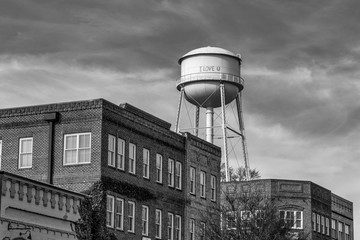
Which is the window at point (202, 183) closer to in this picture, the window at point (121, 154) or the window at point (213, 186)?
the window at point (213, 186)

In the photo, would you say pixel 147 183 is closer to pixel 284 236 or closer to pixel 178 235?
pixel 178 235

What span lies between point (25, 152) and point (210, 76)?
3047 cm

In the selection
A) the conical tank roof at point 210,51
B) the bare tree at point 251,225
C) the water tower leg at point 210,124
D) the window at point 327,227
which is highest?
the conical tank roof at point 210,51

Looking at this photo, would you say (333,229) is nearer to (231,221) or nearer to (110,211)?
(231,221)

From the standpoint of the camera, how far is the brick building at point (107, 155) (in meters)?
52.6

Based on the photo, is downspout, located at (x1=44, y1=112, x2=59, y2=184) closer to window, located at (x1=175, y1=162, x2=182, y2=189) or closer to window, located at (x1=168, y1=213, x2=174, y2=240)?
window, located at (x1=168, y1=213, x2=174, y2=240)

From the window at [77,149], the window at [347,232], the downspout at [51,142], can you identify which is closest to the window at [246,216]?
the window at [77,149]

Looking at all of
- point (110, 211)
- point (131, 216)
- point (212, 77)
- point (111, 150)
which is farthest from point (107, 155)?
point (212, 77)

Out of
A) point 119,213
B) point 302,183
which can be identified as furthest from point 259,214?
point 302,183

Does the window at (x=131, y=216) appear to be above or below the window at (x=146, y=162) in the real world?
below

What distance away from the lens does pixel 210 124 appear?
8462 cm

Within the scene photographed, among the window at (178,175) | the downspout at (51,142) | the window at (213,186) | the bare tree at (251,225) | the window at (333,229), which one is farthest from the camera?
the window at (333,229)

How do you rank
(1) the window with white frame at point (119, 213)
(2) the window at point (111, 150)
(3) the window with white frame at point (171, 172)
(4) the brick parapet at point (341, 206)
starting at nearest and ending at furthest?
(2) the window at point (111, 150)
(1) the window with white frame at point (119, 213)
(3) the window with white frame at point (171, 172)
(4) the brick parapet at point (341, 206)

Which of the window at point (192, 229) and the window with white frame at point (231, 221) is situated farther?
the window at point (192, 229)
